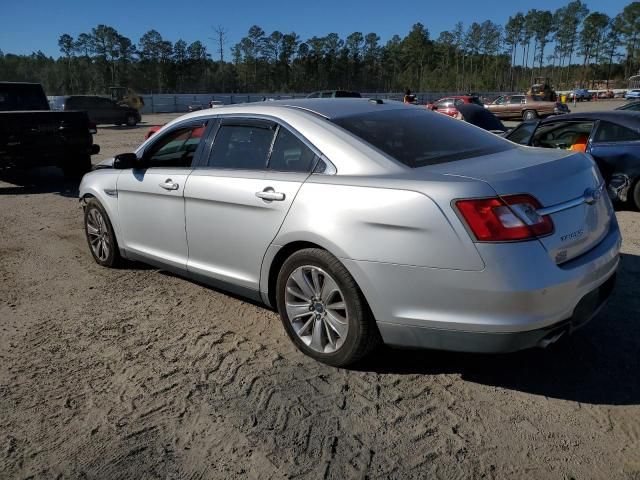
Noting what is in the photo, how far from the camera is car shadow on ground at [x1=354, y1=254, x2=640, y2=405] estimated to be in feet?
10.2

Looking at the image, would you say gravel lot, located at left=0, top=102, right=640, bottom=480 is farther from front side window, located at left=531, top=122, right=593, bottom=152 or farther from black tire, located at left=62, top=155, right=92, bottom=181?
black tire, located at left=62, top=155, right=92, bottom=181

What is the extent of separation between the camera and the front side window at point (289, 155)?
11.5ft

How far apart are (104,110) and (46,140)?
2285 cm

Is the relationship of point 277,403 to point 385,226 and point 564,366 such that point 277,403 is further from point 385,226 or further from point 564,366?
point 564,366

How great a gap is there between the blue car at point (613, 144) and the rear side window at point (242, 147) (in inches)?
208

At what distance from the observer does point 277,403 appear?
10.0 ft

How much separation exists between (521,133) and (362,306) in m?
6.33

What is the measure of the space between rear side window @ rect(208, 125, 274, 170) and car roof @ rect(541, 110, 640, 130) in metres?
5.51

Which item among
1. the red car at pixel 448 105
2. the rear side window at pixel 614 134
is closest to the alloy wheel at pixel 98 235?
the rear side window at pixel 614 134

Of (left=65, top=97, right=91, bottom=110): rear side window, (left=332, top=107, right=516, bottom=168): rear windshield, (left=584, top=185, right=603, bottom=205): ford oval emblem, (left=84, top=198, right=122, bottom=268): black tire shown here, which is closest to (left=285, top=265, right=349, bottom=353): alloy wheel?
(left=332, top=107, right=516, bottom=168): rear windshield

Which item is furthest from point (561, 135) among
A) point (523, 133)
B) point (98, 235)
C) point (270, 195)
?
point (98, 235)

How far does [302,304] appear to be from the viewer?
349 cm

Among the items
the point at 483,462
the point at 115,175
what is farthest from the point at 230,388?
the point at 115,175

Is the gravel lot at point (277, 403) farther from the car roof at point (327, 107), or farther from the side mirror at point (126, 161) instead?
the car roof at point (327, 107)
